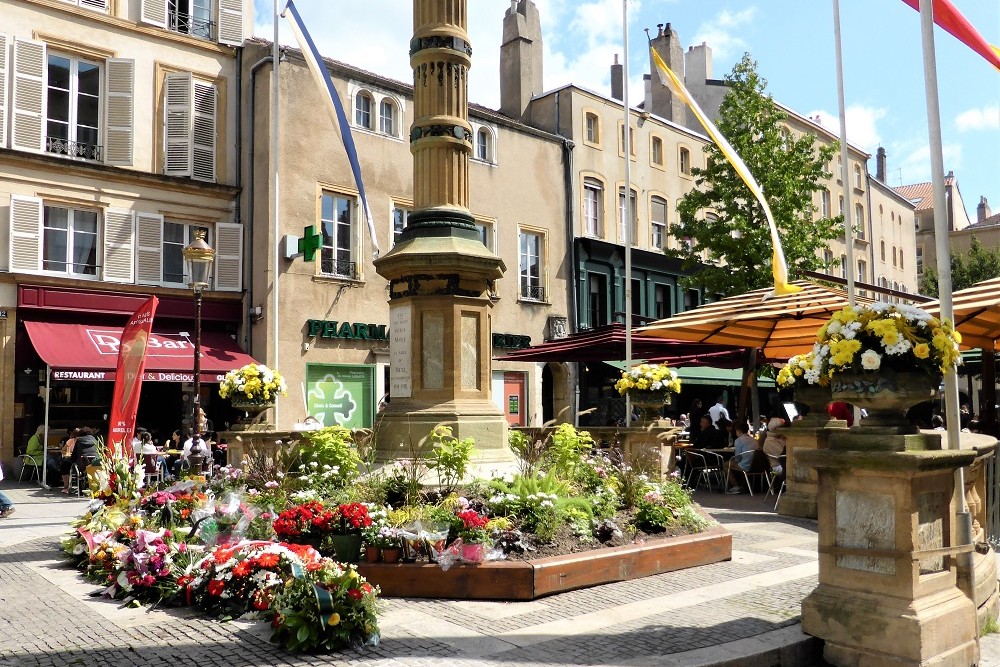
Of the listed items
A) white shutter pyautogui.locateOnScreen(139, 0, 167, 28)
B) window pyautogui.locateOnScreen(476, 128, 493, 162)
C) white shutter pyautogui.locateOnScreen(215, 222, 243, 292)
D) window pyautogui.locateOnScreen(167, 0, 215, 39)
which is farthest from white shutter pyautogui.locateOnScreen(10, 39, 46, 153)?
window pyautogui.locateOnScreen(476, 128, 493, 162)

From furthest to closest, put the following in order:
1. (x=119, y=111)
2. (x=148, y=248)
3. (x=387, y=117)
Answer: (x=387, y=117) → (x=148, y=248) → (x=119, y=111)

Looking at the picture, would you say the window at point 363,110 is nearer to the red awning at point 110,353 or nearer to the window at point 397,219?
the window at point 397,219

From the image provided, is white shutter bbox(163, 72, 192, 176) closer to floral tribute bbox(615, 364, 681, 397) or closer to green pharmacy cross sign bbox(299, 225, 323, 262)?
green pharmacy cross sign bbox(299, 225, 323, 262)

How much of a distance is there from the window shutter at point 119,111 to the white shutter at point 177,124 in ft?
2.87

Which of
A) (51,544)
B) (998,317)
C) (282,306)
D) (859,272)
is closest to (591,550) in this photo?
(51,544)

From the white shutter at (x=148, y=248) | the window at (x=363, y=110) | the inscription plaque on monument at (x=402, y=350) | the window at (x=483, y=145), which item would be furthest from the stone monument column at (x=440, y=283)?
the window at (x=483, y=145)

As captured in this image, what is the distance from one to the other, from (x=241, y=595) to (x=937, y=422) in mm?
12337

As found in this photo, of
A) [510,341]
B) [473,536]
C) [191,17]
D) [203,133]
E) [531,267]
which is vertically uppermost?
[191,17]

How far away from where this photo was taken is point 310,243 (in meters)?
21.1

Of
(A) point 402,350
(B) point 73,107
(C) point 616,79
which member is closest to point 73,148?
(B) point 73,107

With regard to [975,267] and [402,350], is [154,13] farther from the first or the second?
[975,267]

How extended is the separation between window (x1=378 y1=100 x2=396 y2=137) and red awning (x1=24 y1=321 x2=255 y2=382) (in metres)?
7.09

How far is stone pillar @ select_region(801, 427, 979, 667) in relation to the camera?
5.17m

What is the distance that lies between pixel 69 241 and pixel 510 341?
1193 centimetres
